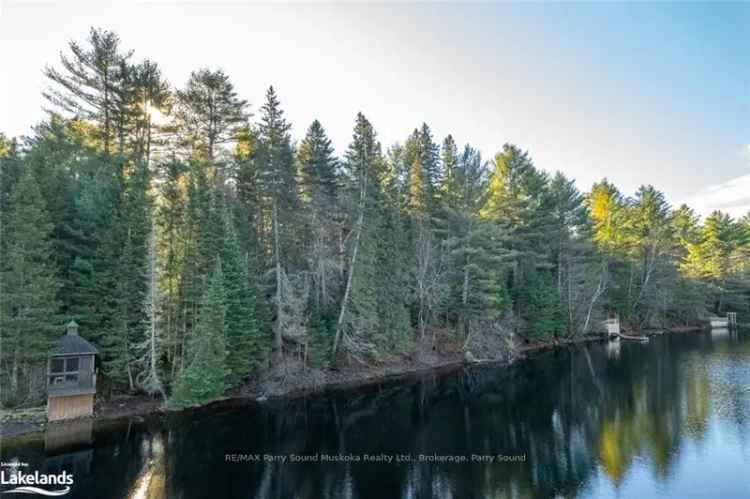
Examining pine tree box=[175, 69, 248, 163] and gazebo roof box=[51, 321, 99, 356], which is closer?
gazebo roof box=[51, 321, 99, 356]

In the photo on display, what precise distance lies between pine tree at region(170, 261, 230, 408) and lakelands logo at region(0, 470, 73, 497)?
5.64 metres

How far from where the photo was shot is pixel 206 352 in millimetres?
17703

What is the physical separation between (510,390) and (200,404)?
16852 mm

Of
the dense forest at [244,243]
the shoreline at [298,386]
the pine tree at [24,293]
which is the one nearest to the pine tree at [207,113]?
the dense forest at [244,243]

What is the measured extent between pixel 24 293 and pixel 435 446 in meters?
16.2

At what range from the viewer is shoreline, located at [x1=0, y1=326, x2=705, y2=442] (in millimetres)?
15320

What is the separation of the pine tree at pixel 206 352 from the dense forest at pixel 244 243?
0.22 ft

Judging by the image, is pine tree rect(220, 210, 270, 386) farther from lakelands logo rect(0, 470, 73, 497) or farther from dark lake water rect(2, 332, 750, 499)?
lakelands logo rect(0, 470, 73, 497)

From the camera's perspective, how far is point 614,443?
1582 cm

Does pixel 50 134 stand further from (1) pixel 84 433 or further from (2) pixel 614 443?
(2) pixel 614 443

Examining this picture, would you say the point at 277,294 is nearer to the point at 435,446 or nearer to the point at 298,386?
the point at 298,386

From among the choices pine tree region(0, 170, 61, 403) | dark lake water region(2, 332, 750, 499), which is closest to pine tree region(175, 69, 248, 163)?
pine tree region(0, 170, 61, 403)

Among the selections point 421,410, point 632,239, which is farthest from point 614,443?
point 632,239

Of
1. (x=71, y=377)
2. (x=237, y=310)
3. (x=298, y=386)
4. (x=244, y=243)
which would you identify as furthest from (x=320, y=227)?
(x=71, y=377)
